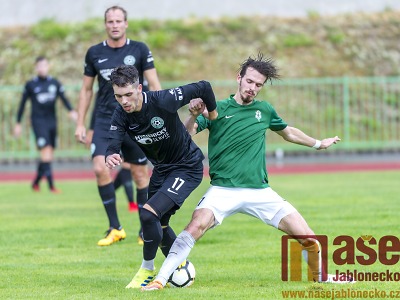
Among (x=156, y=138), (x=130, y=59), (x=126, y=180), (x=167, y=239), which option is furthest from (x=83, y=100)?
(x=156, y=138)

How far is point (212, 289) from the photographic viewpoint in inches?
302

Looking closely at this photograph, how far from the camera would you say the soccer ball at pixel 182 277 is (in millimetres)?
7801

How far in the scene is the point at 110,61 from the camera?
35.2ft

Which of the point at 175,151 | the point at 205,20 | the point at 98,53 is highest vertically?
the point at 205,20

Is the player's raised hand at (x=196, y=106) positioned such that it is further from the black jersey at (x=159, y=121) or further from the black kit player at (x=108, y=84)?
the black kit player at (x=108, y=84)

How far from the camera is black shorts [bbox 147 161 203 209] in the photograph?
7887mm

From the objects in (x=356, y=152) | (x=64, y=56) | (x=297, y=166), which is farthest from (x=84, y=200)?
(x=64, y=56)

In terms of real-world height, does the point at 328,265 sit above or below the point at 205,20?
below

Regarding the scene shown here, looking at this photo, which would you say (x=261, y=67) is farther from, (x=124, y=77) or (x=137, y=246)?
(x=137, y=246)

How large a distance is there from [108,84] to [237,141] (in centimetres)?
314

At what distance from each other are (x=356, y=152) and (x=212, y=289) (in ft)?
68.2

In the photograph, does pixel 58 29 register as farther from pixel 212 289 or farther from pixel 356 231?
pixel 212 289

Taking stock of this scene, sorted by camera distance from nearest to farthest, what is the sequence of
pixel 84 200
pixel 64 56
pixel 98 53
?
pixel 98 53
pixel 84 200
pixel 64 56

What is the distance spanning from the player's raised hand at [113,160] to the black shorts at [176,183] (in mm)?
507
